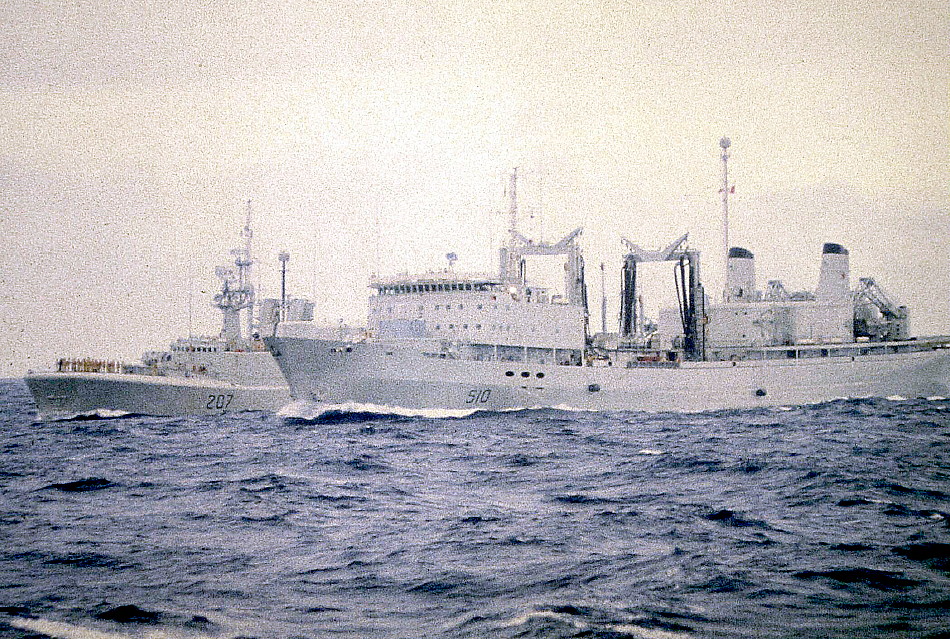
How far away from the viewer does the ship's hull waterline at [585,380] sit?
35.3m

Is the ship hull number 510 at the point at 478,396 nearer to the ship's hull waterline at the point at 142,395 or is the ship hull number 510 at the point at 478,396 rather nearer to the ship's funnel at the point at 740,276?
the ship's hull waterline at the point at 142,395

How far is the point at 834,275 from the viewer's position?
45656 mm

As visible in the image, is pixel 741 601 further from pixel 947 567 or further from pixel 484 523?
pixel 484 523

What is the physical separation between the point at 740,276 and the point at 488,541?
40.7 meters

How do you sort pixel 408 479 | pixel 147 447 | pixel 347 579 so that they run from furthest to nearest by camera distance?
1. pixel 147 447
2. pixel 408 479
3. pixel 347 579

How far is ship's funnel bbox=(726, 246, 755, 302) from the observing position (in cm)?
4872

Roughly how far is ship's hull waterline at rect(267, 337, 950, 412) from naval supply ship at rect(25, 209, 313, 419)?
404 inches

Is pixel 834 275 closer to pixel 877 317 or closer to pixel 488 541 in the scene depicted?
pixel 877 317

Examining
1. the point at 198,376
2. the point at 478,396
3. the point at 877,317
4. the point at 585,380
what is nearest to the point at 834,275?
the point at 877,317

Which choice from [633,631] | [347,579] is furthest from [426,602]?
[633,631]

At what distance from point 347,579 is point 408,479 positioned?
849cm

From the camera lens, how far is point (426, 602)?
942cm

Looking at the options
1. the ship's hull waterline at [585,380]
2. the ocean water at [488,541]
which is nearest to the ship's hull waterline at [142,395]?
the ship's hull waterline at [585,380]

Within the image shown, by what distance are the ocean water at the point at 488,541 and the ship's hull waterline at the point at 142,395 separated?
63.8 ft
